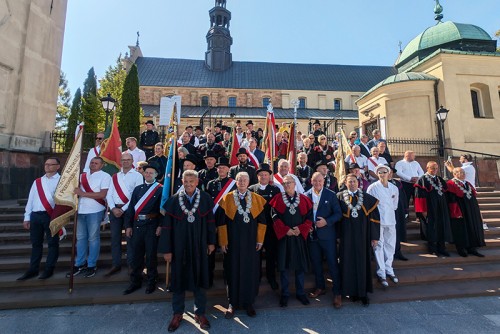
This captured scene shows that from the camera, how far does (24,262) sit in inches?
226

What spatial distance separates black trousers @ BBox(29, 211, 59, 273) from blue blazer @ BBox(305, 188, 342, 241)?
201 inches

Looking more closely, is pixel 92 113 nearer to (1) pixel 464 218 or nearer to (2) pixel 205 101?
(2) pixel 205 101

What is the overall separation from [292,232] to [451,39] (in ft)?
75.5

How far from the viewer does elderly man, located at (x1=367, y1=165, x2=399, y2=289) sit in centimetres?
525

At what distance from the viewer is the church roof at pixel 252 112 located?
121 feet

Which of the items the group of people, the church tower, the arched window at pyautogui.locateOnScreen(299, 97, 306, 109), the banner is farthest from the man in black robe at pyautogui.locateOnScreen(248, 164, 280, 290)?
the church tower

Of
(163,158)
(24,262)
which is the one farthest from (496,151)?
(24,262)

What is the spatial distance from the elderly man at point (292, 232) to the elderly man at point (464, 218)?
422cm

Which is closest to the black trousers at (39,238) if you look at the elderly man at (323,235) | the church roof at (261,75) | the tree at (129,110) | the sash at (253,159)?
the sash at (253,159)

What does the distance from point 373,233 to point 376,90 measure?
17.7 metres

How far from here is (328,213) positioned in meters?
4.76

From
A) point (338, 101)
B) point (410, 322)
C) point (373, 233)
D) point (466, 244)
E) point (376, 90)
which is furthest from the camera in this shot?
point (338, 101)

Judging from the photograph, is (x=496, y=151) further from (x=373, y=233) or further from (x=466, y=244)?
(x=373, y=233)

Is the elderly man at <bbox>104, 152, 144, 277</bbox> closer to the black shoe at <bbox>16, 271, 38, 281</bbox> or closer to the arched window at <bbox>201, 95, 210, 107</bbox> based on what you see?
the black shoe at <bbox>16, 271, 38, 281</bbox>
